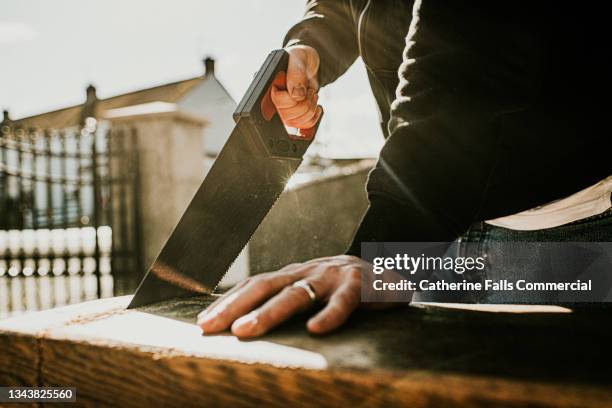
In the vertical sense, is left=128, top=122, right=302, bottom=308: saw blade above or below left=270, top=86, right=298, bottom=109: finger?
below

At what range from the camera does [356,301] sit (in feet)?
2.88

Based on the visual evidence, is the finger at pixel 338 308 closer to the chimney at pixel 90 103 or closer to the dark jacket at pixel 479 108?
the dark jacket at pixel 479 108

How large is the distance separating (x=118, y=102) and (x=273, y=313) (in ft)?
106

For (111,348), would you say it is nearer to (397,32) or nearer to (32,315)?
(32,315)

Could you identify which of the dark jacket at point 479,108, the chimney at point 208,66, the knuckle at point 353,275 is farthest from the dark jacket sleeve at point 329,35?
the chimney at point 208,66

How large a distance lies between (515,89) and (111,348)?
968mm

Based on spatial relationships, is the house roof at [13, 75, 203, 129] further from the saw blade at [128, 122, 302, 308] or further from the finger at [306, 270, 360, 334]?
the finger at [306, 270, 360, 334]

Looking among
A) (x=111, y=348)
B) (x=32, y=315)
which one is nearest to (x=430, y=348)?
(x=111, y=348)

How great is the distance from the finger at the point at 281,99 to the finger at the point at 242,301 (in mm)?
757

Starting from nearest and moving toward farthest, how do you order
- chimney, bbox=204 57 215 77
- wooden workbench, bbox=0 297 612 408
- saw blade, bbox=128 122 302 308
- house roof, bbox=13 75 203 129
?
wooden workbench, bbox=0 297 612 408 < saw blade, bbox=128 122 302 308 < chimney, bbox=204 57 215 77 < house roof, bbox=13 75 203 129

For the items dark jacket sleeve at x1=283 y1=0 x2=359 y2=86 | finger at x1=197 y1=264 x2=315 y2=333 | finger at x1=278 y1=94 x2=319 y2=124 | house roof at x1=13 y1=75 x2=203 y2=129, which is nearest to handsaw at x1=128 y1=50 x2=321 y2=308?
finger at x1=278 y1=94 x2=319 y2=124

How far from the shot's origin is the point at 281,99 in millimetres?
1499

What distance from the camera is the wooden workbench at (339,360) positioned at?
0.59 m

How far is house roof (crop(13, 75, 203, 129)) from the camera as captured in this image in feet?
82.8
